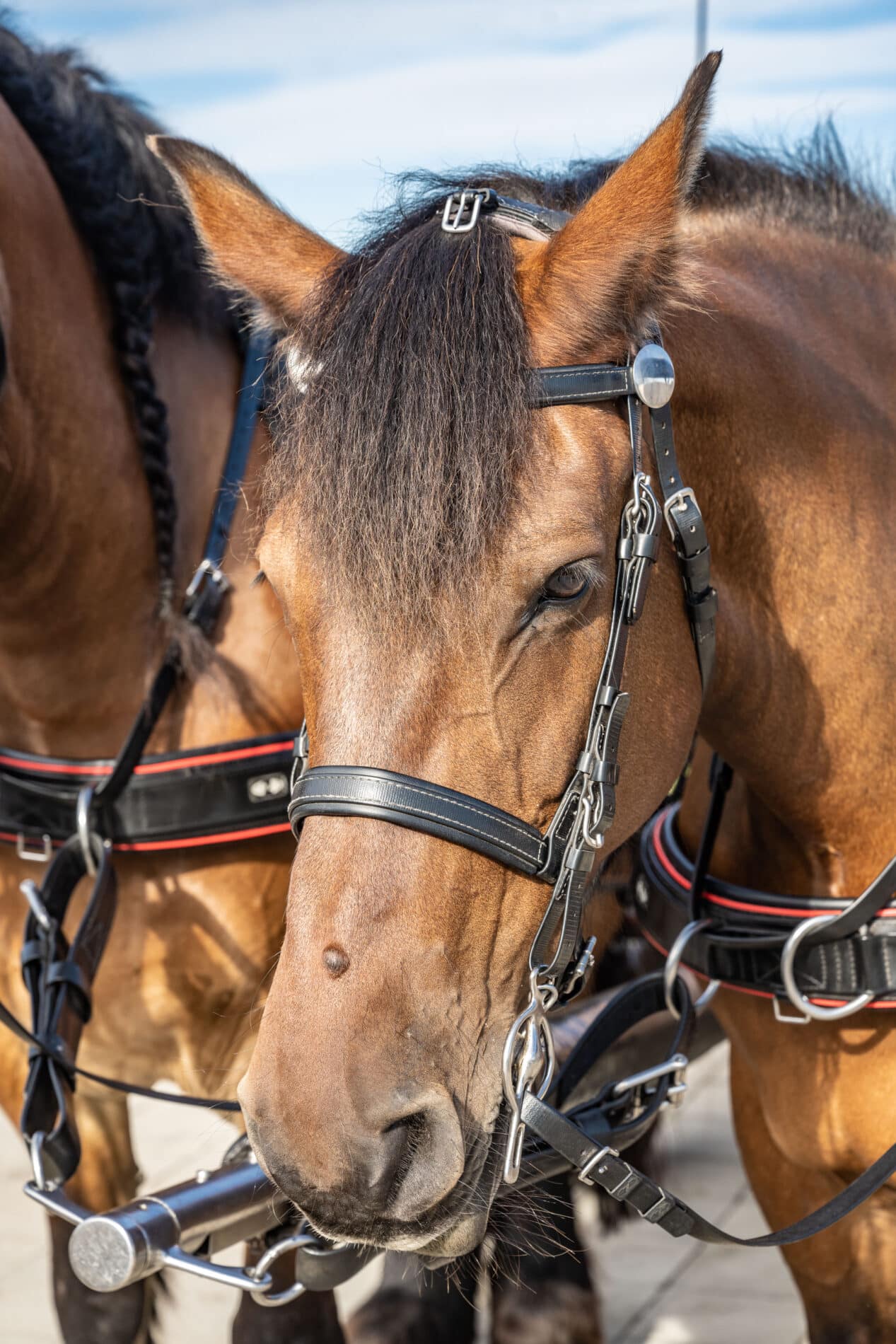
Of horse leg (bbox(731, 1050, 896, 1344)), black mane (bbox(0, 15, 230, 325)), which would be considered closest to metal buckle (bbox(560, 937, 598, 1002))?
horse leg (bbox(731, 1050, 896, 1344))

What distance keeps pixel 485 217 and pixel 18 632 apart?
112cm

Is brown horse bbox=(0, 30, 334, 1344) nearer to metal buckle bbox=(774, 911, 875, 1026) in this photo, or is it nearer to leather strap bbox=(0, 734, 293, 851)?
leather strap bbox=(0, 734, 293, 851)

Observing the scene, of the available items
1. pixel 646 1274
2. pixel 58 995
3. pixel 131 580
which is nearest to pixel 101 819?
pixel 58 995

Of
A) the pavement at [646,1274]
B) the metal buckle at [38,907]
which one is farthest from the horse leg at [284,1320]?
the metal buckle at [38,907]

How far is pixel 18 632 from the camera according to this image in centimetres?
226

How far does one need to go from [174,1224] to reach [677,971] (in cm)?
77

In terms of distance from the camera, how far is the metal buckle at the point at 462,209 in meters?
1.50

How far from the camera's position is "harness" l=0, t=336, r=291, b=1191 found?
2.12 metres

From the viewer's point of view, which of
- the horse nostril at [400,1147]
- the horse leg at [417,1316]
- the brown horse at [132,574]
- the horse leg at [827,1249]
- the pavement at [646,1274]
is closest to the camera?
the horse nostril at [400,1147]

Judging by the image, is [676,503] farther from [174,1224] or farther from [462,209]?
[174,1224]

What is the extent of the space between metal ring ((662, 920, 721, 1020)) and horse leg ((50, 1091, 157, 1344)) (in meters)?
1.07

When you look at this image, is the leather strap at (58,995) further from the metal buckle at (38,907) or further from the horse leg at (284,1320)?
the horse leg at (284,1320)

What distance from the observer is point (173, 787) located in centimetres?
223

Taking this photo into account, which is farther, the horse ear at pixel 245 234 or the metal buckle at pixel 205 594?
the metal buckle at pixel 205 594
